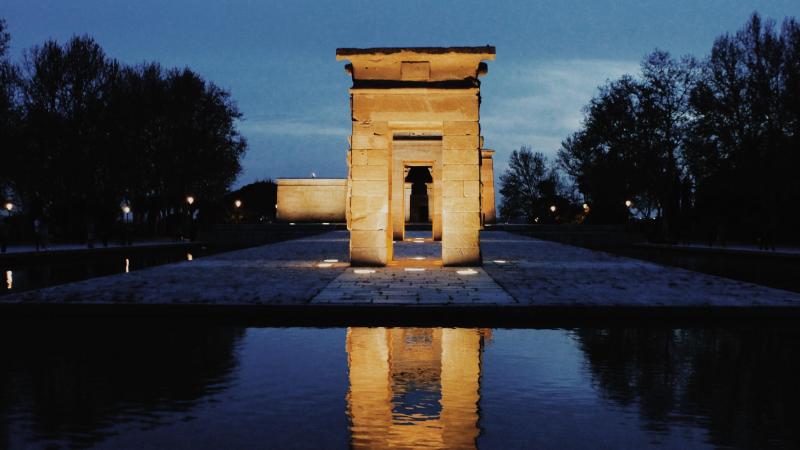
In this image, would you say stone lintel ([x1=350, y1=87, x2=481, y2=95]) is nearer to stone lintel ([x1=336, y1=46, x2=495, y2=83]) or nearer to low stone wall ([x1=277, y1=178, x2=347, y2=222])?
stone lintel ([x1=336, y1=46, x2=495, y2=83])

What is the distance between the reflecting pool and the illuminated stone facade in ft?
Result: 32.3

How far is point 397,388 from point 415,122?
1380cm

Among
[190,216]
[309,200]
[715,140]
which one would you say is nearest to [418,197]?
[309,200]

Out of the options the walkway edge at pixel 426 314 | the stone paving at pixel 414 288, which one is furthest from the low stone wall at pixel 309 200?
the walkway edge at pixel 426 314

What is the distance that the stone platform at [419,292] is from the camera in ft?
37.1

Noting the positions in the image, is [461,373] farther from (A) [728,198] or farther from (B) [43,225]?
(A) [728,198]

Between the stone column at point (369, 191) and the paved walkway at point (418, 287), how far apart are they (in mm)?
780

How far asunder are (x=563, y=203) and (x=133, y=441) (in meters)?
78.3

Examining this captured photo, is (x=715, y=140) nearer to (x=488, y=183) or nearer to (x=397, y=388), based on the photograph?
(x=488, y=183)

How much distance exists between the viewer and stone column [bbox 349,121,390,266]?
1994cm

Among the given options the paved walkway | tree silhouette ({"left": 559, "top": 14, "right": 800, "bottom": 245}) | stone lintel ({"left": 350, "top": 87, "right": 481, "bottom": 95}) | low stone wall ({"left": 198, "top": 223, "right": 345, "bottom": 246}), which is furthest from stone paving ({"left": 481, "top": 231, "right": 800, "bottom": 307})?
low stone wall ({"left": 198, "top": 223, "right": 345, "bottom": 246})

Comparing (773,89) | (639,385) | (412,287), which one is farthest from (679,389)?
(773,89)

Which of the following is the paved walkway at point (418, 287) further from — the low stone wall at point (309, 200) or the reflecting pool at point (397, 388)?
the low stone wall at point (309, 200)

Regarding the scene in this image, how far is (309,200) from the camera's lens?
Result: 2817 inches
